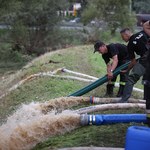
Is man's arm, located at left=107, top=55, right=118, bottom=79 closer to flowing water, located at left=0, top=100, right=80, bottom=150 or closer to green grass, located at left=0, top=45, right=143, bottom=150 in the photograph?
green grass, located at left=0, top=45, right=143, bottom=150

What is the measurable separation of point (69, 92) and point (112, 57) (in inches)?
88.5

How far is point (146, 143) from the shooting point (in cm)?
505

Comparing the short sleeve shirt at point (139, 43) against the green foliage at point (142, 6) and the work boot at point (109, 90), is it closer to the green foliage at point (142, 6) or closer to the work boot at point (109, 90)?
the work boot at point (109, 90)

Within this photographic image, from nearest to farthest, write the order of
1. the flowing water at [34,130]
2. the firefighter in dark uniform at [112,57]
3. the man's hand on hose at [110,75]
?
the flowing water at [34,130] < the firefighter in dark uniform at [112,57] < the man's hand on hose at [110,75]

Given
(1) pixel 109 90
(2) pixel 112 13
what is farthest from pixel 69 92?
(2) pixel 112 13

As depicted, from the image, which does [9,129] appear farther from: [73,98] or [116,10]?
[116,10]

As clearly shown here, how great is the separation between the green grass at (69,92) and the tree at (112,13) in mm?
8098

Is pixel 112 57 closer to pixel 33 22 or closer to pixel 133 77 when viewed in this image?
pixel 133 77

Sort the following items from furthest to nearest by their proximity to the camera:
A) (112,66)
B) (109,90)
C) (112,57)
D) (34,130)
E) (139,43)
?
(109,90)
(112,57)
(112,66)
(139,43)
(34,130)

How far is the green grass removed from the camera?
698cm

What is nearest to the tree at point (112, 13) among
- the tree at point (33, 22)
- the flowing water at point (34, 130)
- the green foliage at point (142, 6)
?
the tree at point (33, 22)

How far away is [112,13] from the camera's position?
3209 centimetres

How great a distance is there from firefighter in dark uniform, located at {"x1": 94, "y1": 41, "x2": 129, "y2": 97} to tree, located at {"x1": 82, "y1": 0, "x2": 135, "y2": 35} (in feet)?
69.8

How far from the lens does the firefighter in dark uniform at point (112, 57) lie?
971 cm
